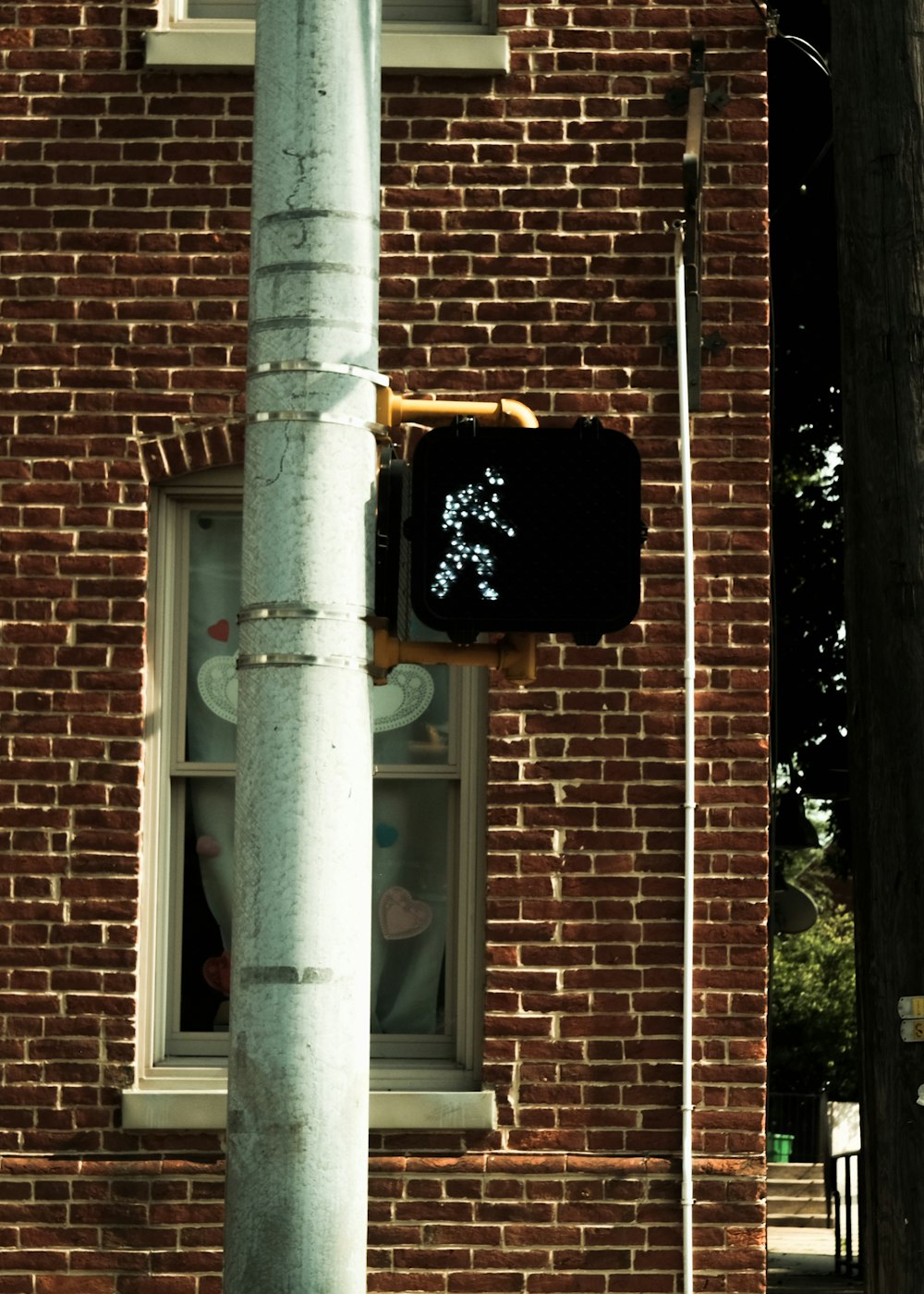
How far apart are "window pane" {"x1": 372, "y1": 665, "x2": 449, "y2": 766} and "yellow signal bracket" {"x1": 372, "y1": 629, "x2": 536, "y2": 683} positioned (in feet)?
11.5

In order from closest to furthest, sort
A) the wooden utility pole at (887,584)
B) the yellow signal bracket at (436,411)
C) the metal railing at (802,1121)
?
the yellow signal bracket at (436,411), the wooden utility pole at (887,584), the metal railing at (802,1121)

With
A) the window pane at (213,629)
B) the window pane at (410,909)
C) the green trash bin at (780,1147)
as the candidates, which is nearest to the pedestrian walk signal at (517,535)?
the window pane at (410,909)

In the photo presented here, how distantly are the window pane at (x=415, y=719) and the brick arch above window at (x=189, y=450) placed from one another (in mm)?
1019

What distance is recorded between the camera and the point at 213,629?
7.18 m

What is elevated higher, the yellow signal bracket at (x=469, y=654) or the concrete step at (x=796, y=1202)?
the yellow signal bracket at (x=469, y=654)

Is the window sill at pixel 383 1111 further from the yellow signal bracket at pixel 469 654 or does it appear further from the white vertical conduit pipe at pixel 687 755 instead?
the yellow signal bracket at pixel 469 654

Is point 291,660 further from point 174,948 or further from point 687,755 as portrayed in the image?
point 174,948

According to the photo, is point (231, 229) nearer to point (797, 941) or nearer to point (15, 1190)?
point (15, 1190)

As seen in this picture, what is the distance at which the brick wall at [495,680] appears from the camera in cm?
662

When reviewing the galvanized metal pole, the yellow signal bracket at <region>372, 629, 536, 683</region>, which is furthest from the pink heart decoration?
the galvanized metal pole

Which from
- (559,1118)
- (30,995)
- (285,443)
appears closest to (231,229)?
(30,995)

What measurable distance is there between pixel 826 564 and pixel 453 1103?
7929 mm

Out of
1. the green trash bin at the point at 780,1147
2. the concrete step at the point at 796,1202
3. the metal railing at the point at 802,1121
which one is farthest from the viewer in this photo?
the metal railing at the point at 802,1121

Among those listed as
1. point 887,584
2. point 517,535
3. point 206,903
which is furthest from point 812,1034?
point 517,535
